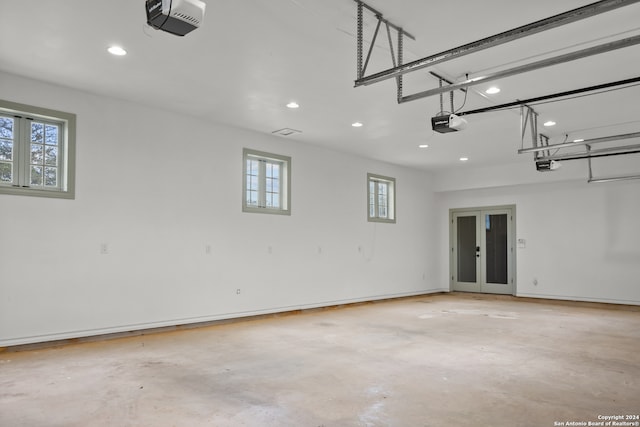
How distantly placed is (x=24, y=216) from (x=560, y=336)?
7.04 meters

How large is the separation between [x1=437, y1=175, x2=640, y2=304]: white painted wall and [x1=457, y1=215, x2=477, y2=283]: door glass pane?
2.48ft

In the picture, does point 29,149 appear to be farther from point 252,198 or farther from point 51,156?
point 252,198

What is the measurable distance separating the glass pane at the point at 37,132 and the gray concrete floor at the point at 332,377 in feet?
8.34

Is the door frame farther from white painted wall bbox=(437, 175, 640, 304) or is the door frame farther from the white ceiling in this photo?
the white ceiling

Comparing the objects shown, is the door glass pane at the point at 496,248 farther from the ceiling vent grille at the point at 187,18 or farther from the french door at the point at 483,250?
the ceiling vent grille at the point at 187,18

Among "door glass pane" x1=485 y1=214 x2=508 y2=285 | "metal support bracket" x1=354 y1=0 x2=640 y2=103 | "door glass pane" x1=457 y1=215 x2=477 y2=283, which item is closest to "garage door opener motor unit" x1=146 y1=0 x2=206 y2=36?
"metal support bracket" x1=354 y1=0 x2=640 y2=103

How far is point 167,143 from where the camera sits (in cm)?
637

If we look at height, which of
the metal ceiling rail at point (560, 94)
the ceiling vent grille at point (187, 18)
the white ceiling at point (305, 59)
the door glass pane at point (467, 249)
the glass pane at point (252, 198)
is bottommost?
the door glass pane at point (467, 249)

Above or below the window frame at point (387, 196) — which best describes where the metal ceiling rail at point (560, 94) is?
above

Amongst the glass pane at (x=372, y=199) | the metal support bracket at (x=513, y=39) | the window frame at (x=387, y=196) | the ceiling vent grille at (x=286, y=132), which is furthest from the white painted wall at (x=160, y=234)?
the metal support bracket at (x=513, y=39)

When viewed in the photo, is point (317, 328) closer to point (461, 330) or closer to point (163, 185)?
point (461, 330)

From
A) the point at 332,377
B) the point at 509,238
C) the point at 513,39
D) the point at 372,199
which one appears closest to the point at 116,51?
the point at 513,39

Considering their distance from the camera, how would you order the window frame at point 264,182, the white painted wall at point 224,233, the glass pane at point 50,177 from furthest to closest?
the window frame at point 264,182 < the glass pane at point 50,177 < the white painted wall at point 224,233

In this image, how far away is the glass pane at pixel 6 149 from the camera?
201 inches
